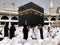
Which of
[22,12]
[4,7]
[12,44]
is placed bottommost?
[12,44]

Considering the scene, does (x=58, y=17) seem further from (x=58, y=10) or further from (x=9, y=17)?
(x=9, y=17)

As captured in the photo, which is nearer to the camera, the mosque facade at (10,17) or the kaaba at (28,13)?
the kaaba at (28,13)

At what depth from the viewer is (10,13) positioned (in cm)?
2328

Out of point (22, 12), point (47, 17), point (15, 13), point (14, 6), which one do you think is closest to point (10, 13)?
point (15, 13)

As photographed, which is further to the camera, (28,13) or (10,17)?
(10,17)

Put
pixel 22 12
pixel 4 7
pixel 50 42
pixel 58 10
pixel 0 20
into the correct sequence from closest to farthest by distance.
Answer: pixel 50 42, pixel 22 12, pixel 0 20, pixel 4 7, pixel 58 10

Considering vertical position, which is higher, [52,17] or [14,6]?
[14,6]

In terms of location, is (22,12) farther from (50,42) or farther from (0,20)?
(0,20)

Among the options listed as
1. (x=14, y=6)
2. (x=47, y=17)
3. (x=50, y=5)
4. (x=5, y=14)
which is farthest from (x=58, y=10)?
(x=5, y=14)

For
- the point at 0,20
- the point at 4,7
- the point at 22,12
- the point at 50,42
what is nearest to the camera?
the point at 50,42

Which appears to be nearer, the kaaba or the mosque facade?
the kaaba

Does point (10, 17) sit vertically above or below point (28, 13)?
above

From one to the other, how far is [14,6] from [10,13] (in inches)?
90.2

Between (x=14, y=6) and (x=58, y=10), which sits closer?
(x=14, y=6)
